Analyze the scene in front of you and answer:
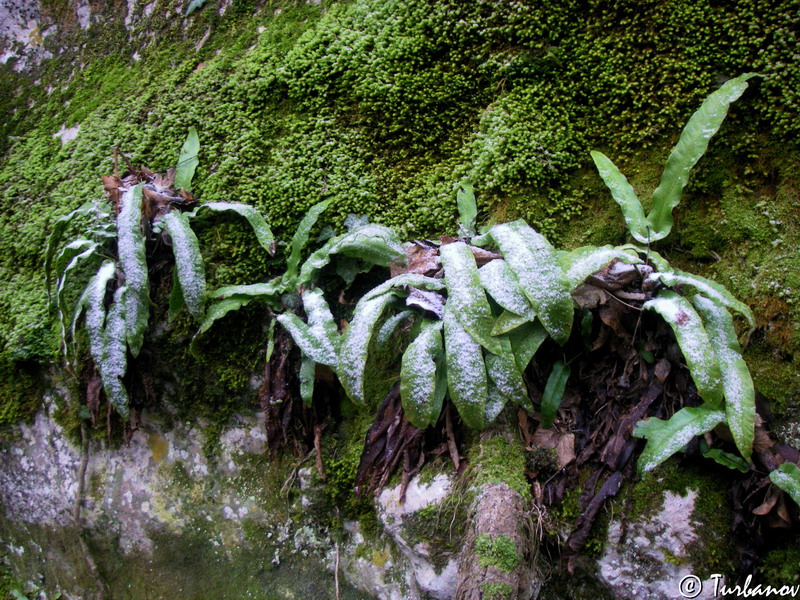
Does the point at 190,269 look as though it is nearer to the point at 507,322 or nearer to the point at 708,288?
the point at 507,322

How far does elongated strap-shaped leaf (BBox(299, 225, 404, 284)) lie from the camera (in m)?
2.27

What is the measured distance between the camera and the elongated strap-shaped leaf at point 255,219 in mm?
2467

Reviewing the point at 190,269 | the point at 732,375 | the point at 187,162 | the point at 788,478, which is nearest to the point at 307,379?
the point at 190,269

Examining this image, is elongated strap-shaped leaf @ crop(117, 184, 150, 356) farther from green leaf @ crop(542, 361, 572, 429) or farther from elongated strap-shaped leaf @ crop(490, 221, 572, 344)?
green leaf @ crop(542, 361, 572, 429)

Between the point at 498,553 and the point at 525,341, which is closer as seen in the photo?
the point at 498,553

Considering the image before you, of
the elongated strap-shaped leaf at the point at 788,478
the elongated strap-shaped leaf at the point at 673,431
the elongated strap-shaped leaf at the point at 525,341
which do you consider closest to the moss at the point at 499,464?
the elongated strap-shaped leaf at the point at 525,341

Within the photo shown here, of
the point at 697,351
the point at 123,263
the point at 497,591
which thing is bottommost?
the point at 497,591

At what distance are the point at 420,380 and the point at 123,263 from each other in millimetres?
1443

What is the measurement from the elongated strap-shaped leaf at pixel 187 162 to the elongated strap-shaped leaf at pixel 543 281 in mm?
1693

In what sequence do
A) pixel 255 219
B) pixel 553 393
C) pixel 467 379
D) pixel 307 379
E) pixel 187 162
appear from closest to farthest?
pixel 467 379 < pixel 553 393 < pixel 307 379 < pixel 255 219 < pixel 187 162

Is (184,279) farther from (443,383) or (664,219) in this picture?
(664,219)

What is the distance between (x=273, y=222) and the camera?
102 inches

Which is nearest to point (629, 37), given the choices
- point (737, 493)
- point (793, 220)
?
point (793, 220)

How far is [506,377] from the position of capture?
187 cm
